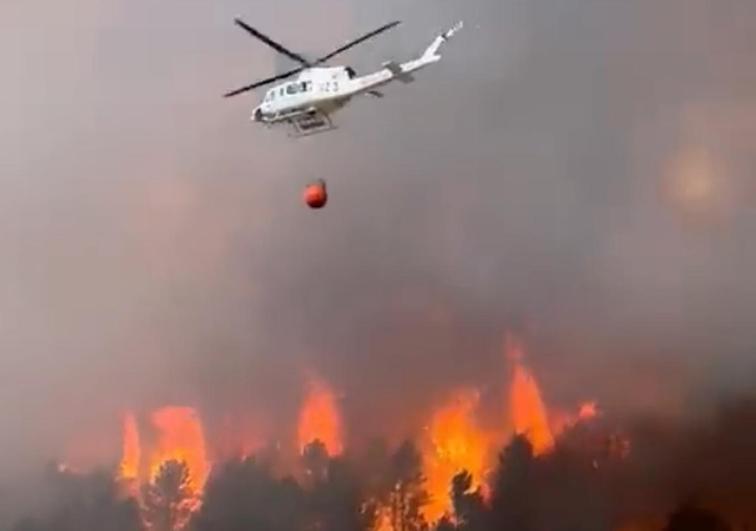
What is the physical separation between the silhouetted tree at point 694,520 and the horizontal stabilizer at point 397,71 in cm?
675

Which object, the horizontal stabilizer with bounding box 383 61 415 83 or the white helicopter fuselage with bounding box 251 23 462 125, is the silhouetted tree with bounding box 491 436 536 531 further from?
the horizontal stabilizer with bounding box 383 61 415 83

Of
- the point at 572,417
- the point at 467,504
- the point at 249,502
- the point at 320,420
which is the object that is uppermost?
the point at 320,420

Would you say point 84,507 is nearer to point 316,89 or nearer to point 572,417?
point 572,417

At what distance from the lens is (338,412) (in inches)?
664

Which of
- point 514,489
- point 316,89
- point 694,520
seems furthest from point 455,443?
point 316,89

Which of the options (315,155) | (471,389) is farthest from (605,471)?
(315,155)

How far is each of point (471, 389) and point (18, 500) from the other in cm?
673

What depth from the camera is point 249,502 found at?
1652cm

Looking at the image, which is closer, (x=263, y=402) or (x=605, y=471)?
(x=605, y=471)

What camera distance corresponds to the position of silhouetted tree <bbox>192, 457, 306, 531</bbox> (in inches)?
645

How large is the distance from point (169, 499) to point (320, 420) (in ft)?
8.07

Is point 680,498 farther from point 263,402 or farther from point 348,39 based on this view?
point 348,39

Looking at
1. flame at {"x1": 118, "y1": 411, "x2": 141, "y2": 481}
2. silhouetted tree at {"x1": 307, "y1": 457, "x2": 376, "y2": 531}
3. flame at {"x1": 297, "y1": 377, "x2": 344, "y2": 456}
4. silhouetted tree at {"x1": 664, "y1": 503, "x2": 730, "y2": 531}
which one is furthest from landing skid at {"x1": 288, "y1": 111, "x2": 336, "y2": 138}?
silhouetted tree at {"x1": 664, "y1": 503, "x2": 730, "y2": 531}

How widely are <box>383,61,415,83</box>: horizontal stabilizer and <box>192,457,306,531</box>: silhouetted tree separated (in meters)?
6.69
